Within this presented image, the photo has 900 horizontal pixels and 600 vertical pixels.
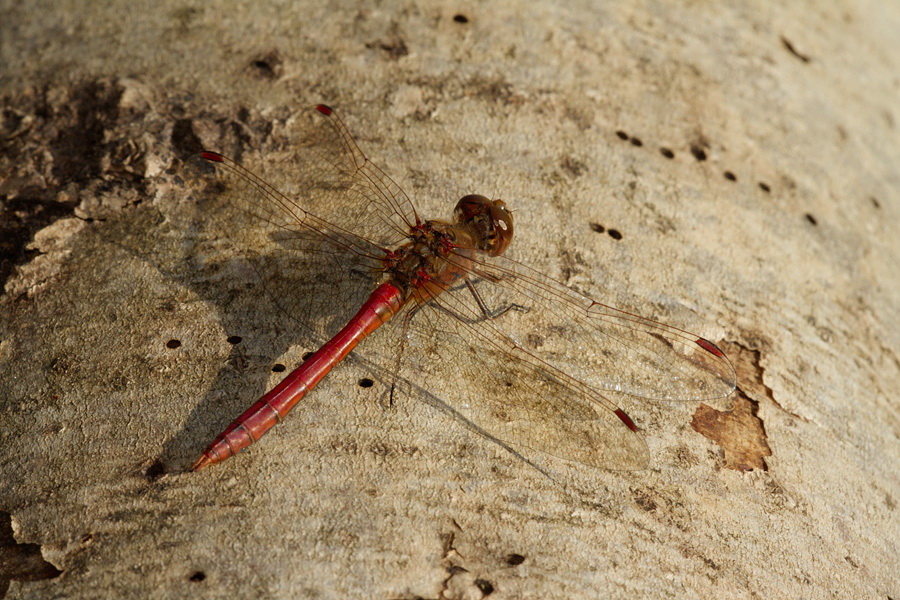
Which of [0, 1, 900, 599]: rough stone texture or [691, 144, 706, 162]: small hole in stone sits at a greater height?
[691, 144, 706, 162]: small hole in stone

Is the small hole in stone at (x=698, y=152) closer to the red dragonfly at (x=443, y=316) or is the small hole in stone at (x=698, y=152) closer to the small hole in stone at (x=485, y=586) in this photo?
the red dragonfly at (x=443, y=316)

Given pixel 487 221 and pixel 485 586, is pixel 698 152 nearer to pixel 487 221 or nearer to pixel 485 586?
pixel 487 221

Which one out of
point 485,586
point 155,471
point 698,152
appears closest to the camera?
point 485,586

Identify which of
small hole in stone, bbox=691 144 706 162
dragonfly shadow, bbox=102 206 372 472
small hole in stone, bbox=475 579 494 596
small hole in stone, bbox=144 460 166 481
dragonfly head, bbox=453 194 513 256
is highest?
small hole in stone, bbox=691 144 706 162

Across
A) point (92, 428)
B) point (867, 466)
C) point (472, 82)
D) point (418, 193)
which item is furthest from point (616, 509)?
point (472, 82)

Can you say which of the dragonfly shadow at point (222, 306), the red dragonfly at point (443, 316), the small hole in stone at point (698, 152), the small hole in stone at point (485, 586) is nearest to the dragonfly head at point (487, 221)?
the red dragonfly at point (443, 316)

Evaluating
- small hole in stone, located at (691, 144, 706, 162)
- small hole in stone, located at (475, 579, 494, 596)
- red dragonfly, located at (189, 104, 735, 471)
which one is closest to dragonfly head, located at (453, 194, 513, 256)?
red dragonfly, located at (189, 104, 735, 471)

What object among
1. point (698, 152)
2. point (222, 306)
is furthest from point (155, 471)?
point (698, 152)

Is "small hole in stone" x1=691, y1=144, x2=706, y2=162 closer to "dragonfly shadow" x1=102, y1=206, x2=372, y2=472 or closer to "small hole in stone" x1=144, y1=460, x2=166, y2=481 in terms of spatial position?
"dragonfly shadow" x1=102, y1=206, x2=372, y2=472
